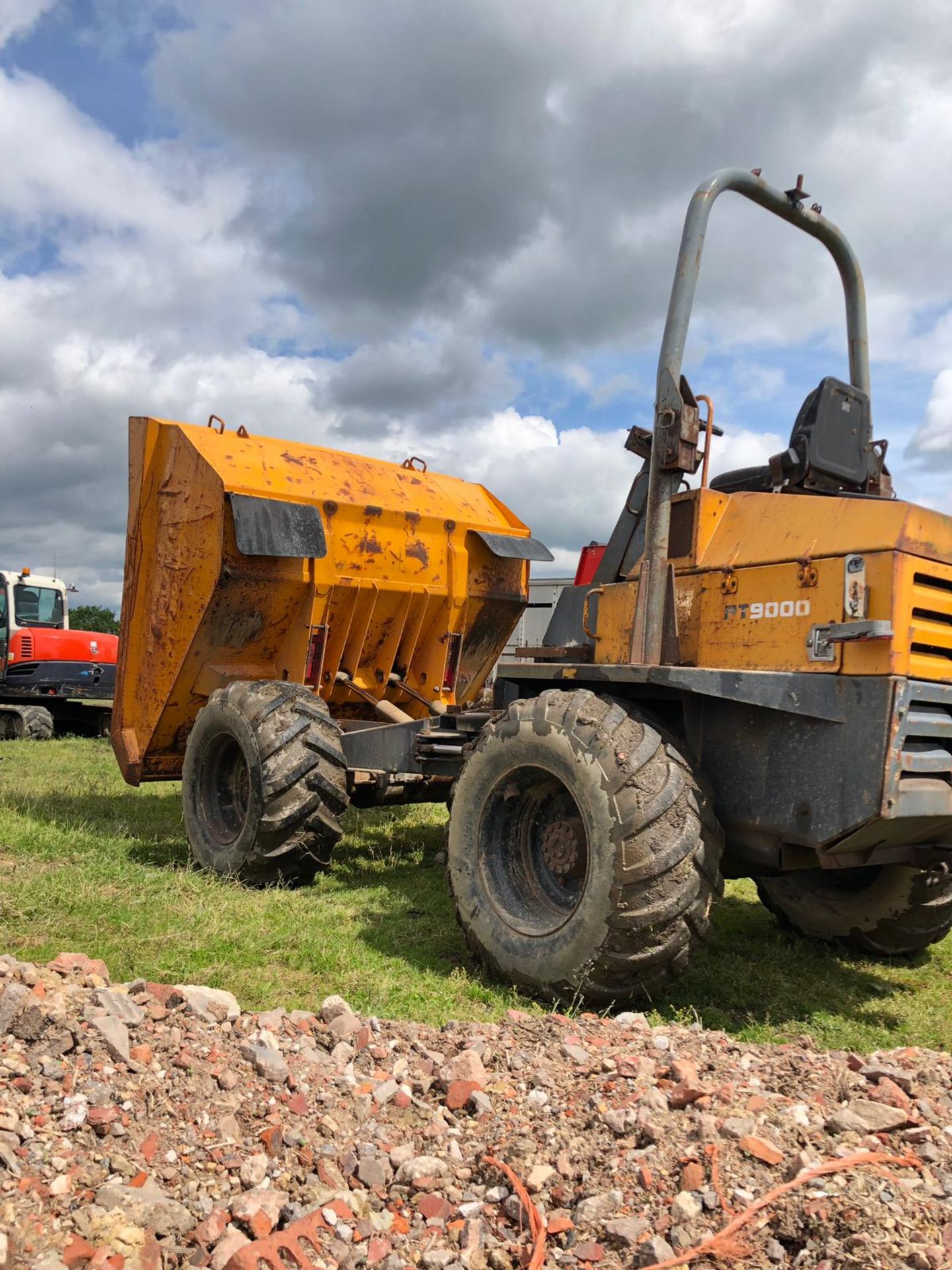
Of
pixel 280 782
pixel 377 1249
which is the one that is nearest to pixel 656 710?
pixel 280 782

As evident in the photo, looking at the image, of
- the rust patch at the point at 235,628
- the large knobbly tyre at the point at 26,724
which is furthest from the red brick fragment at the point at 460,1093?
the large knobbly tyre at the point at 26,724

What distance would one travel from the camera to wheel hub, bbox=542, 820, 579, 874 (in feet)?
14.6

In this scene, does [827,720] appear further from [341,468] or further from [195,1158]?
[341,468]

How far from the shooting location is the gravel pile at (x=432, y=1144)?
2291 mm

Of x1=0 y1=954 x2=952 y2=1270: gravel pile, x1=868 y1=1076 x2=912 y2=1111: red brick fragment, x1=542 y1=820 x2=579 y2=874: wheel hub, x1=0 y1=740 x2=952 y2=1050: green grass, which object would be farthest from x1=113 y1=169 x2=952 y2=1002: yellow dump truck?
x1=868 y1=1076 x2=912 y2=1111: red brick fragment

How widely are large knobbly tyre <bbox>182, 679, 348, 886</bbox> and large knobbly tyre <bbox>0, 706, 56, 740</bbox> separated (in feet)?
32.3

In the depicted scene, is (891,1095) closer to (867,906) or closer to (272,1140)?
(272,1140)

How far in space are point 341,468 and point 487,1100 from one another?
202 inches

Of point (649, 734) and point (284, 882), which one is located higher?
point (649, 734)

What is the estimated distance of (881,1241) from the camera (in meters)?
2.22

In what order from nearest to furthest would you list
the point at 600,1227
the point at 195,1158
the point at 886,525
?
1. the point at 600,1227
2. the point at 195,1158
3. the point at 886,525

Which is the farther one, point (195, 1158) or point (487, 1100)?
point (487, 1100)

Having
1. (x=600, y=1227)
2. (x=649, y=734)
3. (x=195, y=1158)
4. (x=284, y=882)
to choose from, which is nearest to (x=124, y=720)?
(x=284, y=882)

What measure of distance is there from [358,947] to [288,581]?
272 centimetres
